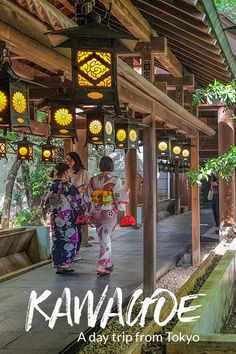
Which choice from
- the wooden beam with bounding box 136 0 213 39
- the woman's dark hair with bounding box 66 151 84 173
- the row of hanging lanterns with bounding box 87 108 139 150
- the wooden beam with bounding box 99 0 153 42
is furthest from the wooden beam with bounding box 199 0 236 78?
the woman's dark hair with bounding box 66 151 84 173

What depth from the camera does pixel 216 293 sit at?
5.92 metres

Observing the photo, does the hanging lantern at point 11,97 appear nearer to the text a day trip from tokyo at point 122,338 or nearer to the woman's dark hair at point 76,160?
the text a day trip from tokyo at point 122,338

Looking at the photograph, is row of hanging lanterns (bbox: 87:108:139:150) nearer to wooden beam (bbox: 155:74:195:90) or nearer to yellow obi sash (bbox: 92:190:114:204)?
yellow obi sash (bbox: 92:190:114:204)

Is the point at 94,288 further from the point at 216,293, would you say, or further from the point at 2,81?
the point at 2,81

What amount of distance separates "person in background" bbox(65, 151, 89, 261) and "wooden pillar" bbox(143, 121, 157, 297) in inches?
70.9

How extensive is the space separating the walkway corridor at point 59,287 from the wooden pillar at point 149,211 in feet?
1.47

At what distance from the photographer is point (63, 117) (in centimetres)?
686

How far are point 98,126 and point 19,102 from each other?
275 centimetres

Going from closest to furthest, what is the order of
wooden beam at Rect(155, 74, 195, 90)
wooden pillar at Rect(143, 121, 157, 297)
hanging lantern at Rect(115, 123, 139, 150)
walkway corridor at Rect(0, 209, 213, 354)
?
walkway corridor at Rect(0, 209, 213, 354)
wooden pillar at Rect(143, 121, 157, 297)
hanging lantern at Rect(115, 123, 139, 150)
wooden beam at Rect(155, 74, 195, 90)

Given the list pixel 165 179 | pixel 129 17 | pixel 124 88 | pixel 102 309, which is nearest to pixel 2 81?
pixel 124 88

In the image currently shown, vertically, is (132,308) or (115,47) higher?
(115,47)

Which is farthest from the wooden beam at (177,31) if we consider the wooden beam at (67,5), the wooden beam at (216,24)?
the wooden beam at (67,5)

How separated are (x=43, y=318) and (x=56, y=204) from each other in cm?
250

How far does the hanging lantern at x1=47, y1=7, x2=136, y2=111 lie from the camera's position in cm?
384
